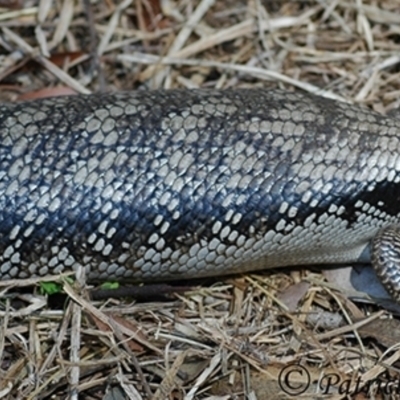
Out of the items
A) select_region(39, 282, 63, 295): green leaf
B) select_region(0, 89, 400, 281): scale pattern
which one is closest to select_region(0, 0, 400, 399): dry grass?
select_region(39, 282, 63, 295): green leaf

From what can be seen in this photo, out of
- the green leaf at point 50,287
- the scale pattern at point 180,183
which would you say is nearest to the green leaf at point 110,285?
the scale pattern at point 180,183

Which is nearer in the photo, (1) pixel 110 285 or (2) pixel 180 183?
(2) pixel 180 183

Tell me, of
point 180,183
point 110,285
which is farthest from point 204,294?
point 180,183

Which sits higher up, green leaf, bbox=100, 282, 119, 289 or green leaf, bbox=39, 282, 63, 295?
green leaf, bbox=39, 282, 63, 295

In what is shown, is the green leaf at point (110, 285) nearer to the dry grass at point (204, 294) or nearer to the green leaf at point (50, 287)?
the dry grass at point (204, 294)

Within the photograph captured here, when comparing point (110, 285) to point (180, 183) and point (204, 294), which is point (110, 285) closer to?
point (204, 294)

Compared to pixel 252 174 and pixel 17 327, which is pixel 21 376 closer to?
pixel 17 327

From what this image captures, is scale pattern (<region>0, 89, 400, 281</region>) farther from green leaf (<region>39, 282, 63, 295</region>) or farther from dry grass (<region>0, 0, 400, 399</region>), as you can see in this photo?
dry grass (<region>0, 0, 400, 399</region>)
